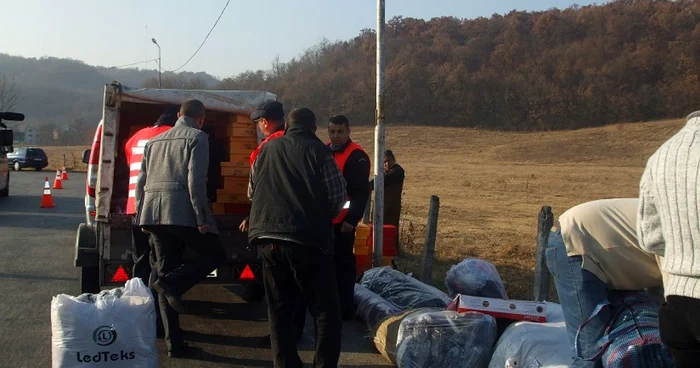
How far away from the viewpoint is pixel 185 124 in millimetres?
5988

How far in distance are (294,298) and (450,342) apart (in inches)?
43.2

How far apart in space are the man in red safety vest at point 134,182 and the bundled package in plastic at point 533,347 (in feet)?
9.73

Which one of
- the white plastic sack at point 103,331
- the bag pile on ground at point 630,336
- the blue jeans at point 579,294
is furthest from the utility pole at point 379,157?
the bag pile on ground at point 630,336

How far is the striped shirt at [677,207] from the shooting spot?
2.94 m

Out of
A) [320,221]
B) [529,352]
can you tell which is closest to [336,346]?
[320,221]

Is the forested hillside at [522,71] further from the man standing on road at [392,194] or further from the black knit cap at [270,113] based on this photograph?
the black knit cap at [270,113]

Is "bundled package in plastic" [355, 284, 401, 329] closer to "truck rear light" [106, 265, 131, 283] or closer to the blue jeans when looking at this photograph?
"truck rear light" [106, 265, 131, 283]

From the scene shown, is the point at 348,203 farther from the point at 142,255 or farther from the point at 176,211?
the point at 142,255

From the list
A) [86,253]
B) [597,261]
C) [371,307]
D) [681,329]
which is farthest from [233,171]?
[681,329]

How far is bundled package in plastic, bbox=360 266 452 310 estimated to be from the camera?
6.66m

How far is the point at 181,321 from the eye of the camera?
7113 mm

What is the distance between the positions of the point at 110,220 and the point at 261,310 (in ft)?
5.95

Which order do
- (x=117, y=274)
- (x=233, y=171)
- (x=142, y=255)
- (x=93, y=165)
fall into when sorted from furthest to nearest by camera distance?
(x=93, y=165) → (x=233, y=171) → (x=117, y=274) → (x=142, y=255)

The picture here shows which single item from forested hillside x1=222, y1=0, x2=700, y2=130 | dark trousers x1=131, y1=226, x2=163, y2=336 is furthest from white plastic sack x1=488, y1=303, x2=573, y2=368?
forested hillside x1=222, y1=0, x2=700, y2=130
